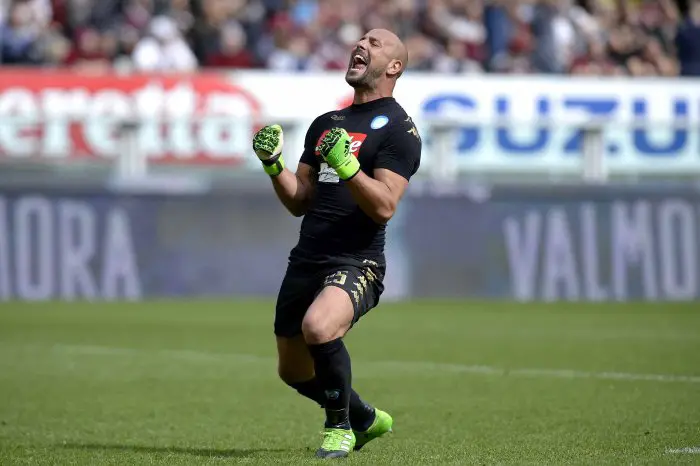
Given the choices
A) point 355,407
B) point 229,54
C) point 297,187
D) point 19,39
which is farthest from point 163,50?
point 355,407

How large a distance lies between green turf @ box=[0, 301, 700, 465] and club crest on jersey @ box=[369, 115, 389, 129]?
1.64 m

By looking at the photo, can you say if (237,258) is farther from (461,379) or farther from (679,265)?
(461,379)

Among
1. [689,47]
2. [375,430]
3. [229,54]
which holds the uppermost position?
[689,47]

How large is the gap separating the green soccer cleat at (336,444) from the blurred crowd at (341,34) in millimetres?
12706

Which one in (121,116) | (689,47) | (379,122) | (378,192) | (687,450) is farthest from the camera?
(689,47)

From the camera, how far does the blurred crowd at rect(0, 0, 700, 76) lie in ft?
64.5

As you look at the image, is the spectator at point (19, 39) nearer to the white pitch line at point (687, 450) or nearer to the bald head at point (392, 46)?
the bald head at point (392, 46)

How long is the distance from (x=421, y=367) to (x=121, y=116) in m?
6.88

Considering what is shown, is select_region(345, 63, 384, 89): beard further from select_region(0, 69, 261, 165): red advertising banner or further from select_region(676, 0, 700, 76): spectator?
select_region(676, 0, 700, 76): spectator

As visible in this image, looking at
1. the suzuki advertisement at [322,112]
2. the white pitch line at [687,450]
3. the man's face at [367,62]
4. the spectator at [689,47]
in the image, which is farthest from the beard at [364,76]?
→ the spectator at [689,47]

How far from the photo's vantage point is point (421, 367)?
11703 millimetres

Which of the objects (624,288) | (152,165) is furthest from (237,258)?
(624,288)

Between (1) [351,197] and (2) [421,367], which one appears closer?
(1) [351,197]

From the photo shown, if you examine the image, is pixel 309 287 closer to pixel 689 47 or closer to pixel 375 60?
pixel 375 60
